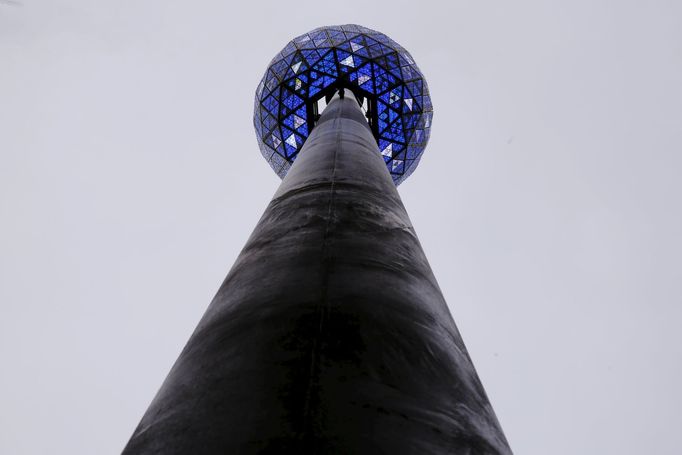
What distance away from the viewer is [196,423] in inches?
73.0

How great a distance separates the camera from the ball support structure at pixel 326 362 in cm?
173

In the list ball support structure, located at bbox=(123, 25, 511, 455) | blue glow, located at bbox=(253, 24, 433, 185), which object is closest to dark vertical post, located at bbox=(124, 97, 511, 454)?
ball support structure, located at bbox=(123, 25, 511, 455)

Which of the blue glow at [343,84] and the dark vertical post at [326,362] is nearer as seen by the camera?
the dark vertical post at [326,362]

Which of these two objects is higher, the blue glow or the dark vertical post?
the blue glow

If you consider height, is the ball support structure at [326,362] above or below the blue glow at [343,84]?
below

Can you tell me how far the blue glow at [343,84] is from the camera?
12070 millimetres

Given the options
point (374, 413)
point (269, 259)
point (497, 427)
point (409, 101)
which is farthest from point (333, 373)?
point (409, 101)

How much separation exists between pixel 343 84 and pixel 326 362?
10547 mm

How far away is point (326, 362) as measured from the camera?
77.7 inches

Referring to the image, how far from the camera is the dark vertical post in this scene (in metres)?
1.73

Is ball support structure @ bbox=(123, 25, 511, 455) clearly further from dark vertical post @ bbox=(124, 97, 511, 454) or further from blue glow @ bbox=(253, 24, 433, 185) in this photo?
blue glow @ bbox=(253, 24, 433, 185)

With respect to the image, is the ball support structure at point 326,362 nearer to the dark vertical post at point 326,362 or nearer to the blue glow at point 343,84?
the dark vertical post at point 326,362

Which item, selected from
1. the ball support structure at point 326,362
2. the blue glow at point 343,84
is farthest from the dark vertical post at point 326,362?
the blue glow at point 343,84

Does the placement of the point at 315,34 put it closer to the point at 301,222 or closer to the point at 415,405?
the point at 301,222
